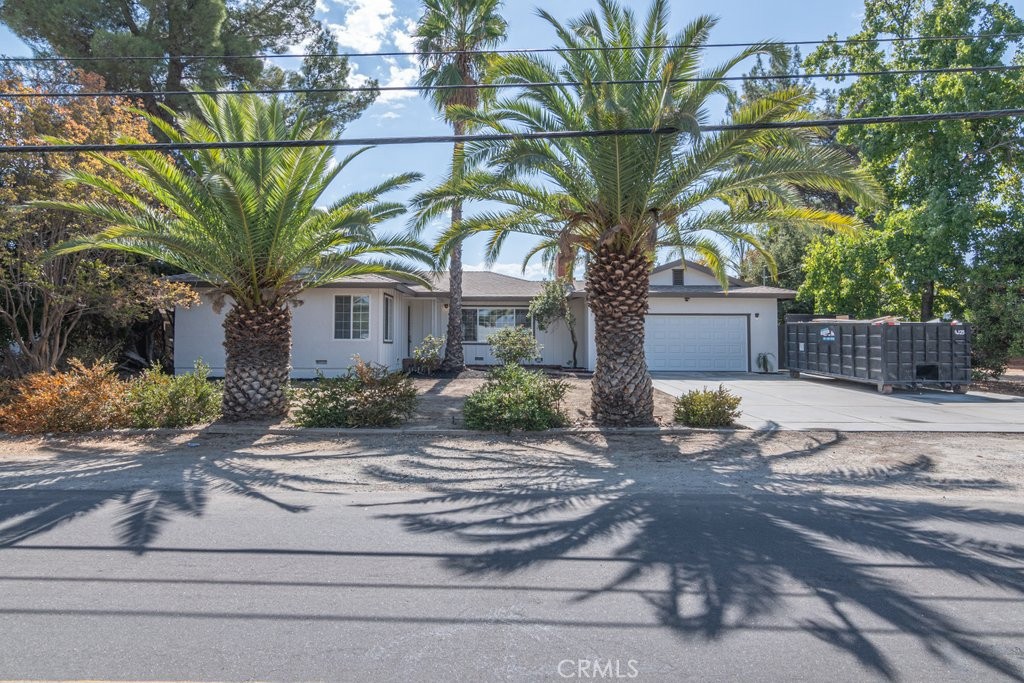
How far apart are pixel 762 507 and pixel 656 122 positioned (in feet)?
16.7

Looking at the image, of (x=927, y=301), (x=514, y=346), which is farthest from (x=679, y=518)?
(x=927, y=301)

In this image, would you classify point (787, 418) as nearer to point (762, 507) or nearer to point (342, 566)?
point (762, 507)

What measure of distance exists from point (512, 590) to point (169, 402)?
8.89 m

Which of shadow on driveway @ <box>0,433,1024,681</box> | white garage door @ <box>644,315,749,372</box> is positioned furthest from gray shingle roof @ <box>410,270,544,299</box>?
shadow on driveway @ <box>0,433,1024,681</box>

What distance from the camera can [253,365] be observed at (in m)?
11.3

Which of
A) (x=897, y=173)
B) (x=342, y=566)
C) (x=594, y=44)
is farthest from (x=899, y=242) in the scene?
(x=342, y=566)

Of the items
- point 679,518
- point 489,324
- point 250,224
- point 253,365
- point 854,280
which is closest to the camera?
point 679,518

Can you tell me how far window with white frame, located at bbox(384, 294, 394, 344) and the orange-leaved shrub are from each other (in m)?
9.63

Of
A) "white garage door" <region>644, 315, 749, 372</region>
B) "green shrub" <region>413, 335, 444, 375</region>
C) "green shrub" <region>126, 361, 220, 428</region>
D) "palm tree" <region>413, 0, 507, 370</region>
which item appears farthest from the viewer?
"white garage door" <region>644, 315, 749, 372</region>

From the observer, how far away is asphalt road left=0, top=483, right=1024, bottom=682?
127 inches

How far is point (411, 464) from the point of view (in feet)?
27.1

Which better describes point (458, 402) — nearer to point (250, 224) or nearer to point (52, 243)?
point (250, 224)

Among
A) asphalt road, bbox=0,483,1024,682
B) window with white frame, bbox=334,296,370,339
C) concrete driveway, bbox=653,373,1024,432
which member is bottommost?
asphalt road, bbox=0,483,1024,682

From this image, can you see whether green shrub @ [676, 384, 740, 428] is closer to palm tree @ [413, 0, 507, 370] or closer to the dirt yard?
the dirt yard
